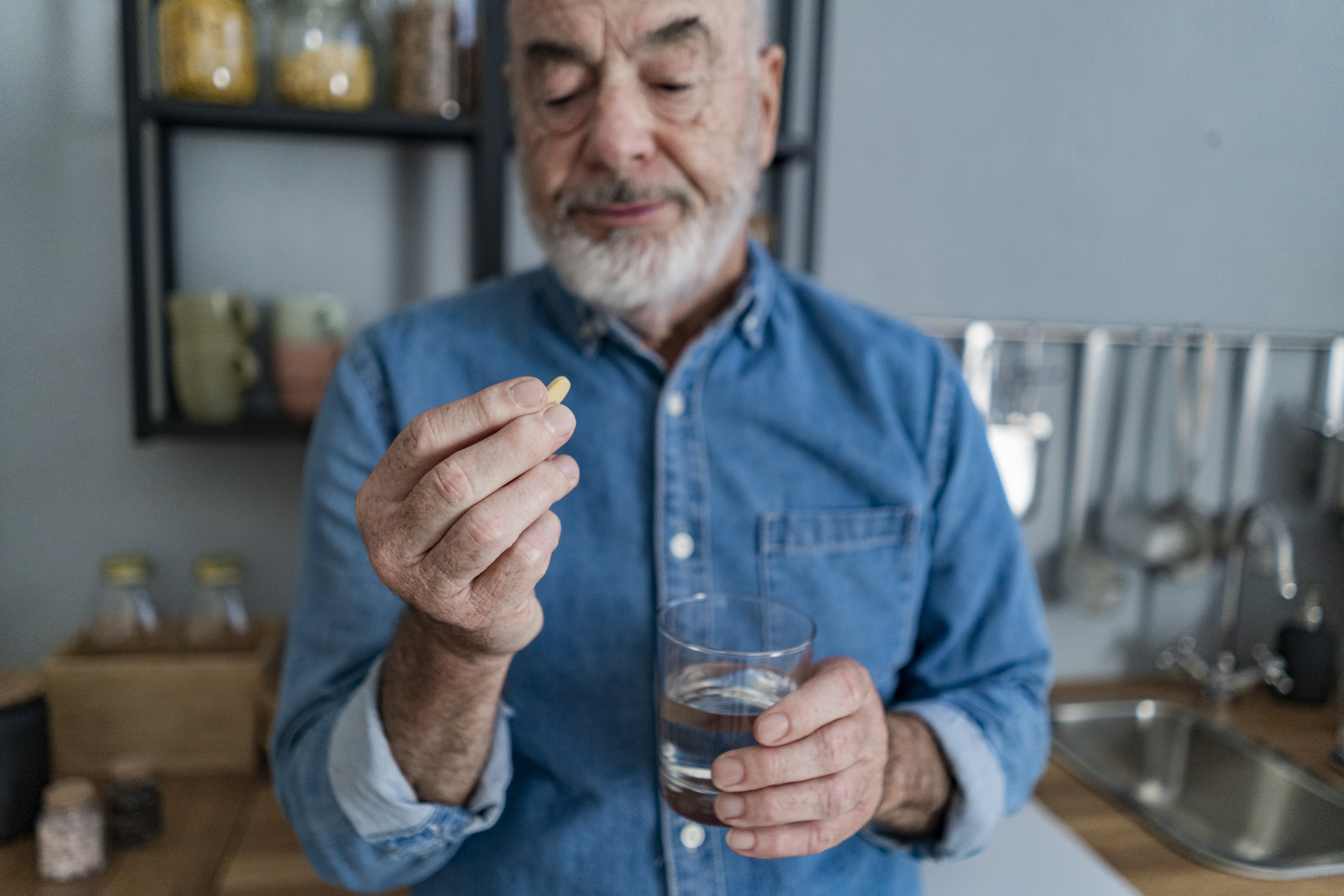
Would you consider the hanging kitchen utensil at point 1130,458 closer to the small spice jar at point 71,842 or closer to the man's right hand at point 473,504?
the man's right hand at point 473,504

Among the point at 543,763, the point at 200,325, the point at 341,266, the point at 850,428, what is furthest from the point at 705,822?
the point at 341,266

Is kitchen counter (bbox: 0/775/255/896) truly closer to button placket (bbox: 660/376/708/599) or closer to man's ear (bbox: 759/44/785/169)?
button placket (bbox: 660/376/708/599)

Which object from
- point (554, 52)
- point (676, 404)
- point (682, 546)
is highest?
point (554, 52)

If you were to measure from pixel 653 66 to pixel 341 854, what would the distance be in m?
0.62

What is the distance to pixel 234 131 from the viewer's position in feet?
3.76

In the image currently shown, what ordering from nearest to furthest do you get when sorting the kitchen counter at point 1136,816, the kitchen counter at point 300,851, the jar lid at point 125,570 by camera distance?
the kitchen counter at point 300,851, the kitchen counter at point 1136,816, the jar lid at point 125,570

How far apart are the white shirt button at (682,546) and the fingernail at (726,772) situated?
30 cm

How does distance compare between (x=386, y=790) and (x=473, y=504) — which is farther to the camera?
(x=386, y=790)

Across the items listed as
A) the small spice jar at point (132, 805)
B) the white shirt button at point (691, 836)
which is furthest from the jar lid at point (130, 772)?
the white shirt button at point (691, 836)

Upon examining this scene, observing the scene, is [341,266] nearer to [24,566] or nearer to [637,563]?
[637,563]

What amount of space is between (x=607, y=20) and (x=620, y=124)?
0.24 feet

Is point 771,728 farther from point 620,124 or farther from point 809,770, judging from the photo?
point 620,124

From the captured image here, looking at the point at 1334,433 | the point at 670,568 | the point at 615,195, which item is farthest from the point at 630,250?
the point at 1334,433

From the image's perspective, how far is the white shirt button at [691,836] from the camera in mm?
679
